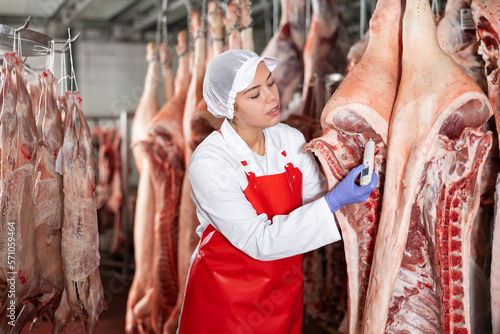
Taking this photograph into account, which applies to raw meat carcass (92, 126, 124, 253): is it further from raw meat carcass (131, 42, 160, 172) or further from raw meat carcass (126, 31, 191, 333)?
raw meat carcass (126, 31, 191, 333)

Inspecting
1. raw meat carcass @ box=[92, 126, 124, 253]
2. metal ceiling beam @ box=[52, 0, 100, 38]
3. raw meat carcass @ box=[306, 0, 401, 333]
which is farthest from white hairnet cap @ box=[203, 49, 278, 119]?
raw meat carcass @ box=[92, 126, 124, 253]

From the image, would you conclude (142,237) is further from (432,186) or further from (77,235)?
(432,186)

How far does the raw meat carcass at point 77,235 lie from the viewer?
8.21ft

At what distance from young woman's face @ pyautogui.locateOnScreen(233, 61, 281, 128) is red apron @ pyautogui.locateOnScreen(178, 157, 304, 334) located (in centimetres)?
26

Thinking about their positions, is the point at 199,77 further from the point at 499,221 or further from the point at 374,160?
the point at 499,221

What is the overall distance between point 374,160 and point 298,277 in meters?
0.72

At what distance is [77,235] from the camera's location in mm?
2512

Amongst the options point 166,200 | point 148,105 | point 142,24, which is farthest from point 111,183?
point 166,200

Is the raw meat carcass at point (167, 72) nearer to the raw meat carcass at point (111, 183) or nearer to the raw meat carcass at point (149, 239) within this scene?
the raw meat carcass at point (149, 239)

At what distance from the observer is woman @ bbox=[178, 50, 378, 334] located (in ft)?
7.39

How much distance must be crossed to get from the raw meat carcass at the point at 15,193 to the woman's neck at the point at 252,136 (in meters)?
0.95

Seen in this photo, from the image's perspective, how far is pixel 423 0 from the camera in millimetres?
2250

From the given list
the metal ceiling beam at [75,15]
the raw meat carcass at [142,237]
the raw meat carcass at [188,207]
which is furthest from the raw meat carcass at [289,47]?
the metal ceiling beam at [75,15]

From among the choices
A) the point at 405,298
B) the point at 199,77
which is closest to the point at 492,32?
the point at 405,298
